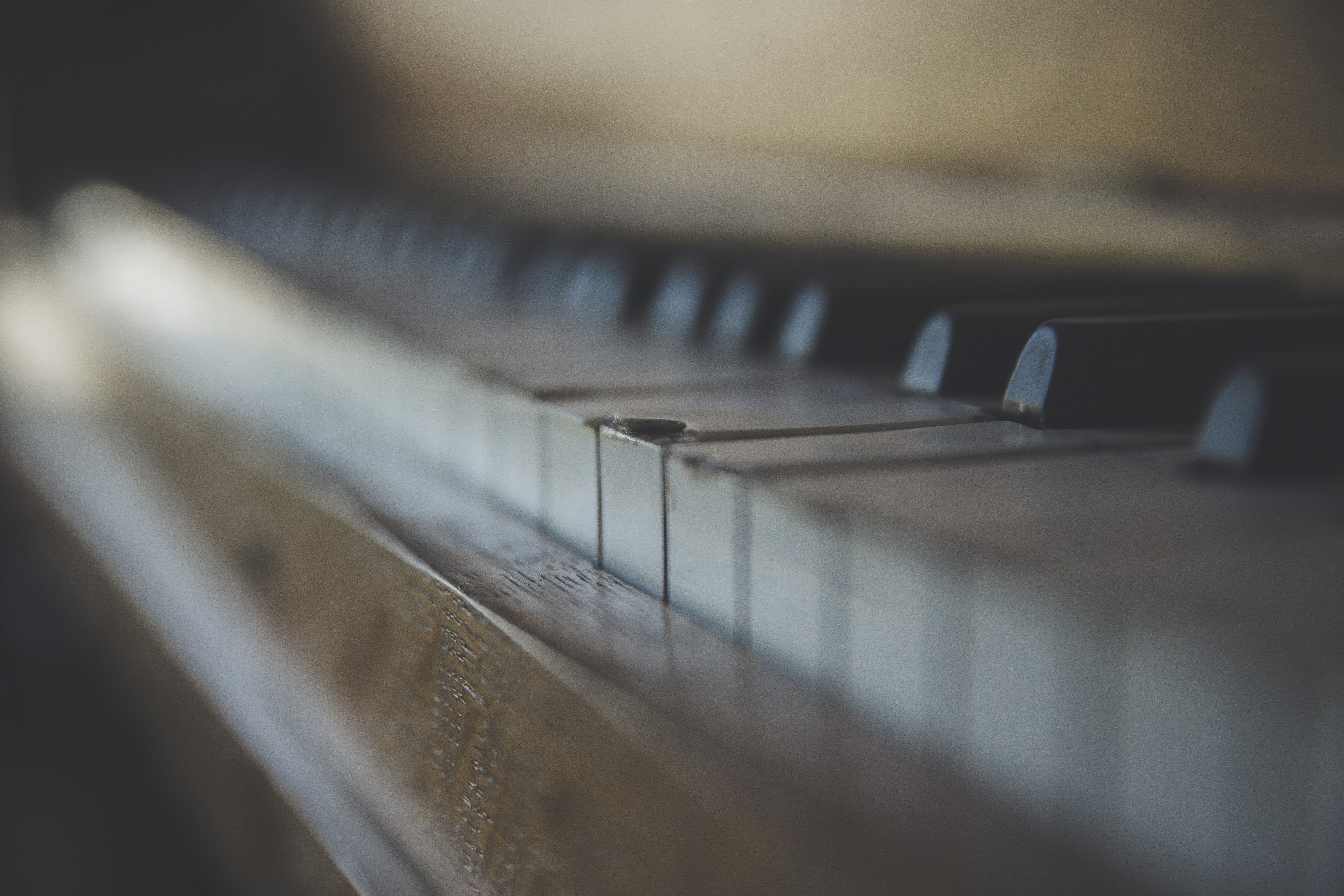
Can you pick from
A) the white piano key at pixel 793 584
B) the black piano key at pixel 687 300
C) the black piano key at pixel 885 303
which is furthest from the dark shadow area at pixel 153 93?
the white piano key at pixel 793 584

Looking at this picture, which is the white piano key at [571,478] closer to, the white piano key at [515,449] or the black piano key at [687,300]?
the white piano key at [515,449]

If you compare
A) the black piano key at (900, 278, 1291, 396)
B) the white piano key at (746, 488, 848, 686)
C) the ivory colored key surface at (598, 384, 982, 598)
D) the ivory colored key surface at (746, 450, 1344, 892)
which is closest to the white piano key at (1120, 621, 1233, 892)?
the ivory colored key surface at (746, 450, 1344, 892)

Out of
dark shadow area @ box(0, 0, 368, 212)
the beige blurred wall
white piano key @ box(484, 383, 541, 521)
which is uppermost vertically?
dark shadow area @ box(0, 0, 368, 212)

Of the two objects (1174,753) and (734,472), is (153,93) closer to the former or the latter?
(734,472)

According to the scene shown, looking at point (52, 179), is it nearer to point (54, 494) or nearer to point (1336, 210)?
point (54, 494)

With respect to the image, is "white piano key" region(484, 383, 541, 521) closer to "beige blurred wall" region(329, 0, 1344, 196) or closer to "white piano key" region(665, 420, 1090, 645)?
"white piano key" region(665, 420, 1090, 645)

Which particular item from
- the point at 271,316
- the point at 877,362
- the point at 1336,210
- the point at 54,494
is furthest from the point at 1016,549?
the point at 54,494
